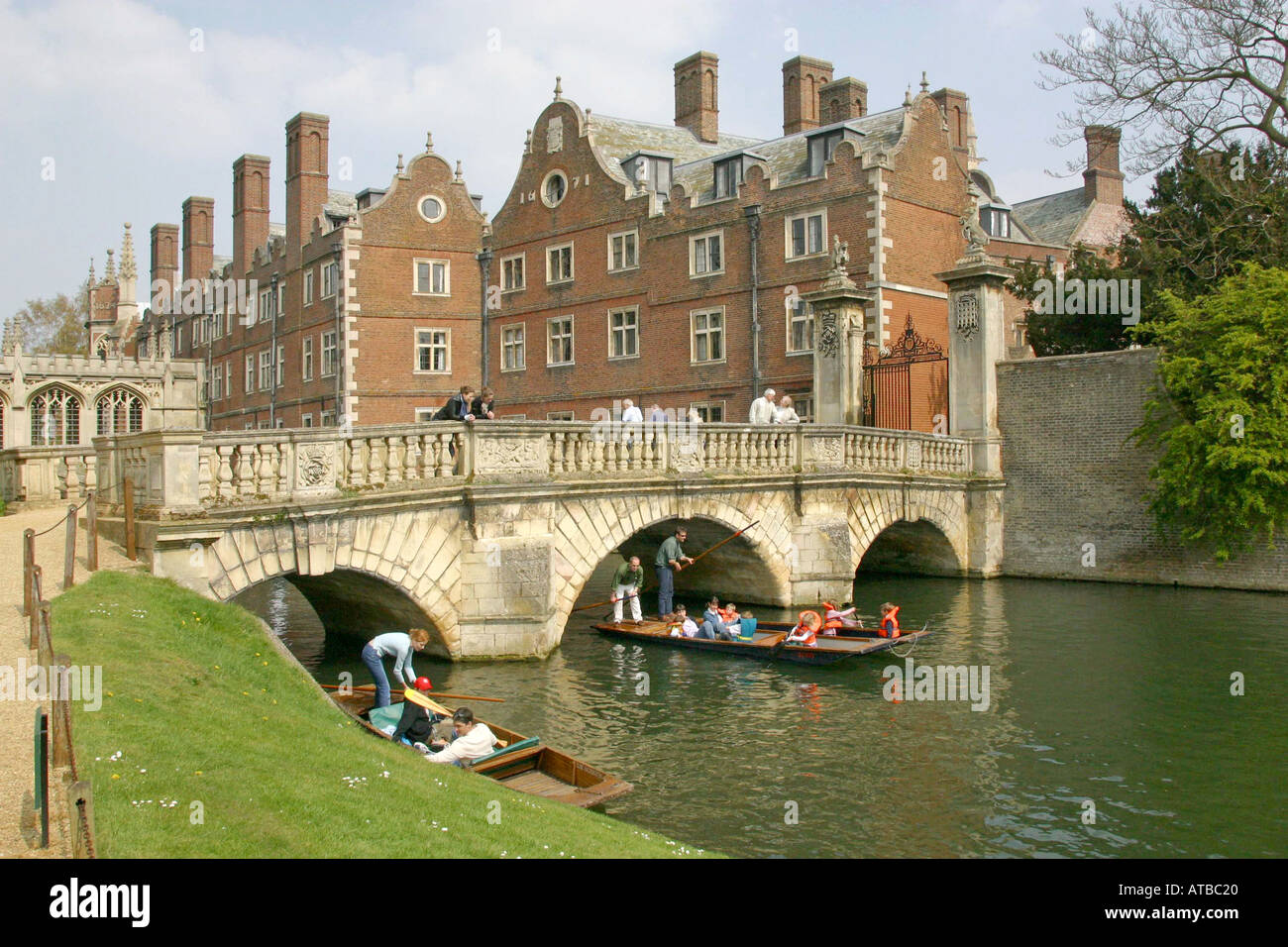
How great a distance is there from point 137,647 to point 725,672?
30.0 ft

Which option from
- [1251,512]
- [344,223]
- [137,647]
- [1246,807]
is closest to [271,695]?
[137,647]

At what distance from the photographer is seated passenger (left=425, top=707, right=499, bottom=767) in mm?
10906

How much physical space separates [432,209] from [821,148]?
1668cm

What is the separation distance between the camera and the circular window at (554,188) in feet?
124

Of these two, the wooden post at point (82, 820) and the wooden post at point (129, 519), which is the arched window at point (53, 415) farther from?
the wooden post at point (82, 820)

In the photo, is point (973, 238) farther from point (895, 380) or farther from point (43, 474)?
point (43, 474)

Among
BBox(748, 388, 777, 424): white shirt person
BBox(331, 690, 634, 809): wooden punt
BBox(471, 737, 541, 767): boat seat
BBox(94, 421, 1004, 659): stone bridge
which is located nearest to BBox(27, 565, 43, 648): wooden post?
A: BBox(94, 421, 1004, 659): stone bridge

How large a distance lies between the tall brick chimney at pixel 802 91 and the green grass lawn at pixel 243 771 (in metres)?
32.9

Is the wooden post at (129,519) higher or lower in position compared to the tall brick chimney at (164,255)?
lower

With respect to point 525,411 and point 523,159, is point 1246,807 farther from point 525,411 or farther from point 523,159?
point 523,159

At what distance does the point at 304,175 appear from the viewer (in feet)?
151

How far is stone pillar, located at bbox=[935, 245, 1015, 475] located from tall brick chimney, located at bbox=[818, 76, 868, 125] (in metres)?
14.1

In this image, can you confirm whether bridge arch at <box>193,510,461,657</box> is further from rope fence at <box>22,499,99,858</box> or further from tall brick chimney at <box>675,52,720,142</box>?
tall brick chimney at <box>675,52,720,142</box>

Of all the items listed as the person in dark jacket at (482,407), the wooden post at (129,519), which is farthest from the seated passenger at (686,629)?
the wooden post at (129,519)
